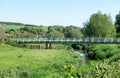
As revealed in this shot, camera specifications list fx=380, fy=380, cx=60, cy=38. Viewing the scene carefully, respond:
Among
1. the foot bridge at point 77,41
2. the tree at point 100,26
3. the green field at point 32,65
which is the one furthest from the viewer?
the tree at point 100,26

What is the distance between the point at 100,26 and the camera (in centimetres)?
10725

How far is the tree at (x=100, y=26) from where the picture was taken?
4236 inches

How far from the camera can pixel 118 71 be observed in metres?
7.89

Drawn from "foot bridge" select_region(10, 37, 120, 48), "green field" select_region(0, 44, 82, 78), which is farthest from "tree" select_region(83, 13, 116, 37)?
"green field" select_region(0, 44, 82, 78)

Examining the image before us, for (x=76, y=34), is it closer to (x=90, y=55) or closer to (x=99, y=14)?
(x=99, y=14)

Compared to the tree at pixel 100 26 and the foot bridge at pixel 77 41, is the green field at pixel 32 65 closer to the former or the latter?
the foot bridge at pixel 77 41

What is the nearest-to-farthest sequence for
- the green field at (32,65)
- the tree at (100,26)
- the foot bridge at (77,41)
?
1. the green field at (32,65)
2. the foot bridge at (77,41)
3. the tree at (100,26)

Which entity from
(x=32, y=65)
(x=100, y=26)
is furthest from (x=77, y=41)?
(x=32, y=65)

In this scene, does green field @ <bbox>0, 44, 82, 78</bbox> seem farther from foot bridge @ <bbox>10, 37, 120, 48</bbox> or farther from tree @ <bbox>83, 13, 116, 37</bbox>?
tree @ <bbox>83, 13, 116, 37</bbox>

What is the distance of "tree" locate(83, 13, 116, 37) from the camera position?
108 m

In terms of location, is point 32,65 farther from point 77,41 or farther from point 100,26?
point 100,26

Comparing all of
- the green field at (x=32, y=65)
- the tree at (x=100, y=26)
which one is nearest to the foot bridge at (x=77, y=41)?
the tree at (x=100, y=26)

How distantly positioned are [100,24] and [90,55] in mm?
36799

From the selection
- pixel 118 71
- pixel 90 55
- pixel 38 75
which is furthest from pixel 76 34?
pixel 118 71
